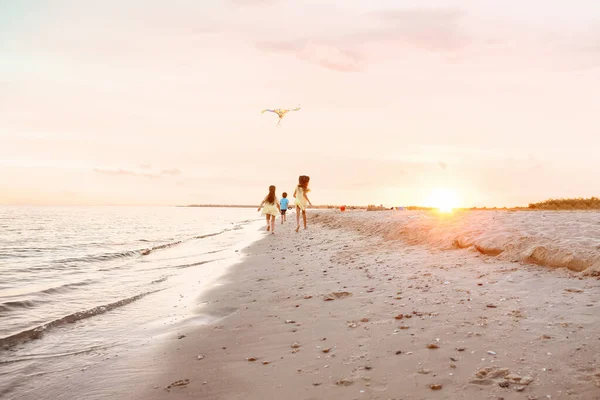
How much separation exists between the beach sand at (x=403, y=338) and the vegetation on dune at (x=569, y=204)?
20.4 meters

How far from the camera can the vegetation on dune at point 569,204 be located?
2505cm

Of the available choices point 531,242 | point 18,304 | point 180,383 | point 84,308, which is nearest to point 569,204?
point 531,242

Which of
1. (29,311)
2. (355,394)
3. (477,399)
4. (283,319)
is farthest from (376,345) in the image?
(29,311)

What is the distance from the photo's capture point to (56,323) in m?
7.61

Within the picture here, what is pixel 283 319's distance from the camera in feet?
21.0

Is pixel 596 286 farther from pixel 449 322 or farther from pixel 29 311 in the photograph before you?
pixel 29 311

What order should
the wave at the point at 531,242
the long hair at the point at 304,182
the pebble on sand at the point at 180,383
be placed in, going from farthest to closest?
the long hair at the point at 304,182 → the wave at the point at 531,242 → the pebble on sand at the point at 180,383

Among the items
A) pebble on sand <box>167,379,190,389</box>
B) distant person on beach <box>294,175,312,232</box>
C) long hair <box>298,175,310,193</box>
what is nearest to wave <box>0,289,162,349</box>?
pebble on sand <box>167,379,190,389</box>

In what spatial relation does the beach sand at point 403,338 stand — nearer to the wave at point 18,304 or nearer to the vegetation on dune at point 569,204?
the wave at point 18,304

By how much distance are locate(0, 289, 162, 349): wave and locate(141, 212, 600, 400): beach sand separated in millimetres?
2042

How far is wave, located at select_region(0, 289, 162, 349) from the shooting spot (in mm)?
6758

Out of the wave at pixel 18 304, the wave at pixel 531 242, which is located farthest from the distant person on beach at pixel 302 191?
the wave at pixel 18 304

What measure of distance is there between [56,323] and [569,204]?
29024mm

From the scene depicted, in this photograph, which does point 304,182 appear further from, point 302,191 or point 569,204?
point 569,204
